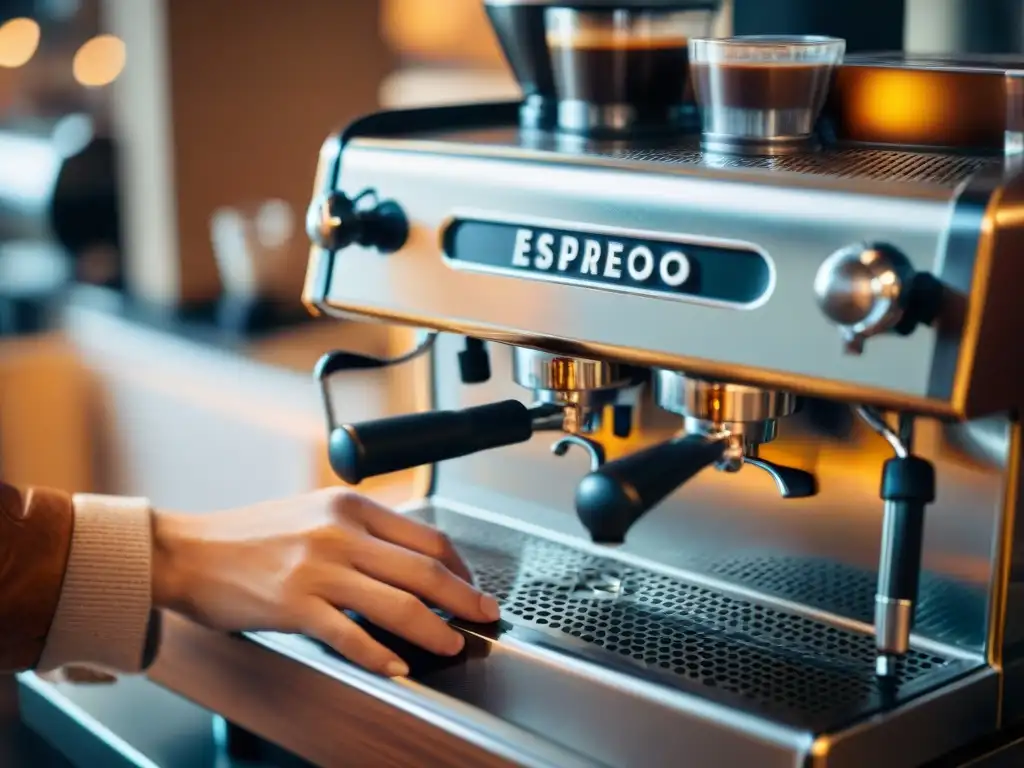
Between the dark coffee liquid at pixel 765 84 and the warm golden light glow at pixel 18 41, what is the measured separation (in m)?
1.87

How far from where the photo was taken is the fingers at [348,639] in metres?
0.80

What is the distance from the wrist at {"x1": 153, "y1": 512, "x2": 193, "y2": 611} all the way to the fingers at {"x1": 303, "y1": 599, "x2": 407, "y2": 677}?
10cm

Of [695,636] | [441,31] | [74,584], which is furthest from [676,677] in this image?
[441,31]

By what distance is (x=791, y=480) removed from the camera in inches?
32.2

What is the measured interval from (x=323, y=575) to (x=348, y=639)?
5cm

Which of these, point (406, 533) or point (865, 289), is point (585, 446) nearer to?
point (406, 533)

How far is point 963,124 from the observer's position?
75cm

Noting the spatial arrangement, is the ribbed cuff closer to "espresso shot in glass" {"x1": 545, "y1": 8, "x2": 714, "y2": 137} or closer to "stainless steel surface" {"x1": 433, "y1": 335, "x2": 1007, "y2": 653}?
"stainless steel surface" {"x1": 433, "y1": 335, "x2": 1007, "y2": 653}

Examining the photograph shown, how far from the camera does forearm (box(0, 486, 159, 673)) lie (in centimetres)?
89

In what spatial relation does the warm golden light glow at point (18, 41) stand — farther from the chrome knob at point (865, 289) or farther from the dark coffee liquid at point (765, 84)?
the chrome knob at point (865, 289)

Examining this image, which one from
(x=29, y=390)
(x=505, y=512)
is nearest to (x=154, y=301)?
(x=29, y=390)

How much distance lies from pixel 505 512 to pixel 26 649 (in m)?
0.32

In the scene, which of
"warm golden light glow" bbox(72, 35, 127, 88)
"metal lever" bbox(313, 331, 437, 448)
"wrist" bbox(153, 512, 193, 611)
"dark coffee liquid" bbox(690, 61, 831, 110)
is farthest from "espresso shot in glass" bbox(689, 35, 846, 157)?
"warm golden light glow" bbox(72, 35, 127, 88)

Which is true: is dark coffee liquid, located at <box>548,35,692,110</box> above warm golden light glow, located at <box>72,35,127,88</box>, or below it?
above
